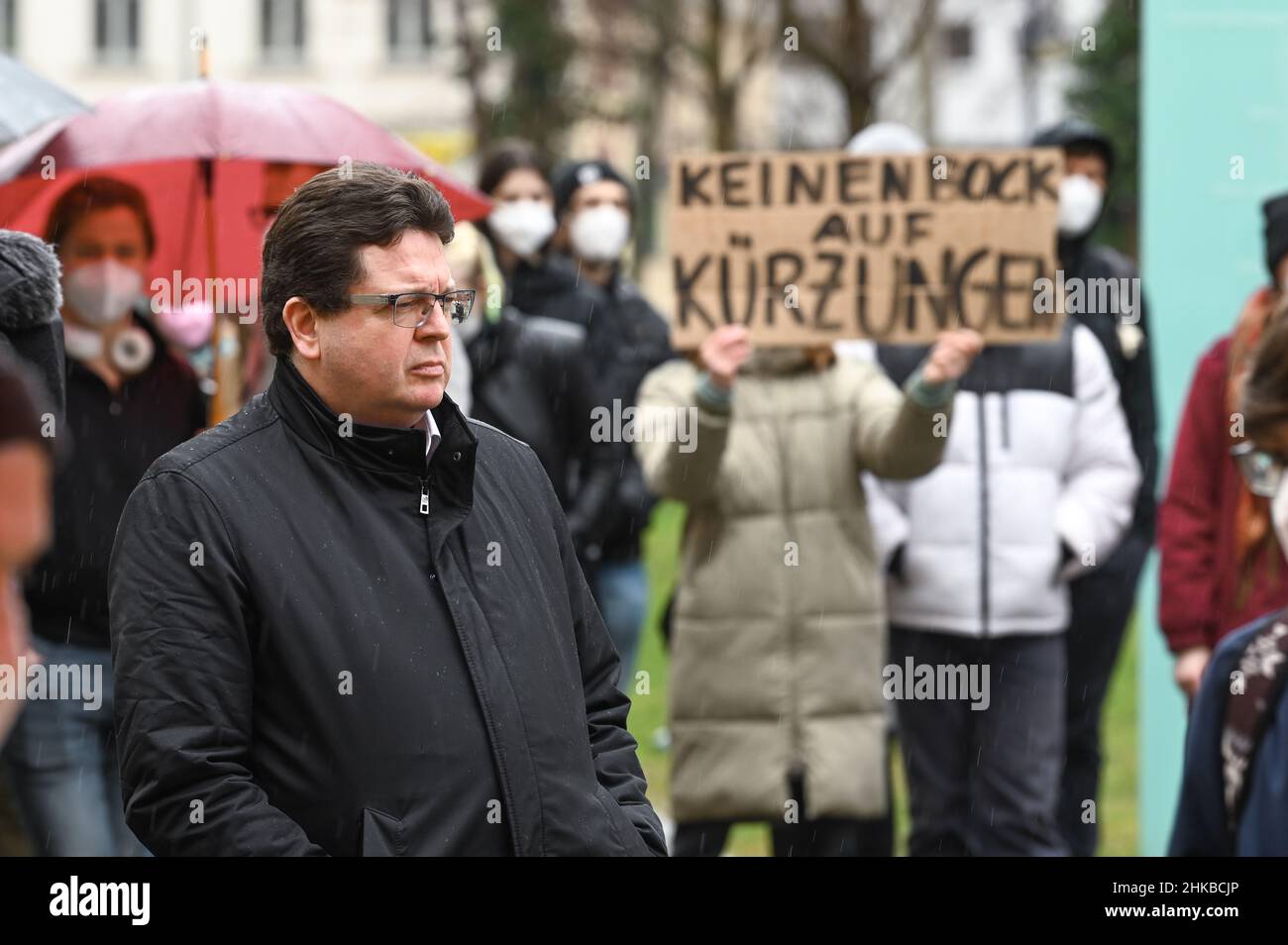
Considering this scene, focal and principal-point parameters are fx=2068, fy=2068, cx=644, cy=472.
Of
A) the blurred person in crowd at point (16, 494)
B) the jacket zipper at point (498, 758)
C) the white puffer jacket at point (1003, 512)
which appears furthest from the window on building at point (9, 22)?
the blurred person in crowd at point (16, 494)

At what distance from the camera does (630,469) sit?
22.3ft

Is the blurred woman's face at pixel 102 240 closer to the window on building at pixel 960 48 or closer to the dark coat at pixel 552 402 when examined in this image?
the dark coat at pixel 552 402

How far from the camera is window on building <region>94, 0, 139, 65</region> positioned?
45.9 metres

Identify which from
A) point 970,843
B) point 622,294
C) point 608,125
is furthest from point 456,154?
point 970,843

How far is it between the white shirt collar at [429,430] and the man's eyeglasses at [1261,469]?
1.20 meters

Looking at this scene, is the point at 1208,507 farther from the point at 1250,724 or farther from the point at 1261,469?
the point at 1250,724

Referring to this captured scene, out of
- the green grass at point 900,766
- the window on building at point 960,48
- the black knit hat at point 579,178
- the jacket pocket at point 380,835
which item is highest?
the window on building at point 960,48

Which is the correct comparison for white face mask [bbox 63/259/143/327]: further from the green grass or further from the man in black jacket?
the man in black jacket

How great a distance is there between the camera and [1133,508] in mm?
6531

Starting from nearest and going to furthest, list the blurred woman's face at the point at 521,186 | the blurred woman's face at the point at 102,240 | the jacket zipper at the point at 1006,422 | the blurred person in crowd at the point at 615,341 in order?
1. the blurred woman's face at the point at 102,240
2. the jacket zipper at the point at 1006,422
3. the blurred person in crowd at the point at 615,341
4. the blurred woman's face at the point at 521,186

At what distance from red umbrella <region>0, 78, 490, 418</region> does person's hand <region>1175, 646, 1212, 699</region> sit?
2.31m

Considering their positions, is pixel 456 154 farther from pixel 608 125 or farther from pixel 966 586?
pixel 966 586

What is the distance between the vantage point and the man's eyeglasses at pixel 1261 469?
2.85m
